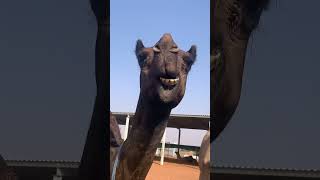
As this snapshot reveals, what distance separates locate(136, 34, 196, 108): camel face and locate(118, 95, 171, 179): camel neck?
0.56ft

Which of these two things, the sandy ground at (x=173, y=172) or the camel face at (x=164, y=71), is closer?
the camel face at (x=164, y=71)

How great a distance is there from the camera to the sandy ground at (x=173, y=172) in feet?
14.9

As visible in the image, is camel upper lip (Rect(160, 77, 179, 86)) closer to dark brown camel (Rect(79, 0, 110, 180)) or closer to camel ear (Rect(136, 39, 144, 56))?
camel ear (Rect(136, 39, 144, 56))

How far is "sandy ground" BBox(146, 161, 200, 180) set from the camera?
179 inches

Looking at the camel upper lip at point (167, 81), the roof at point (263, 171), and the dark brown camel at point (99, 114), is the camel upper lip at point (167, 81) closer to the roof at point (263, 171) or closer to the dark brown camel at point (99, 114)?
the dark brown camel at point (99, 114)

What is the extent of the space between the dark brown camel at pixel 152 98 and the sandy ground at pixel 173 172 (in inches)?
14.5

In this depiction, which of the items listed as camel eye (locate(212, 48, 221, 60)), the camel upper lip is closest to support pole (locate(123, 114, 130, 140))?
the camel upper lip

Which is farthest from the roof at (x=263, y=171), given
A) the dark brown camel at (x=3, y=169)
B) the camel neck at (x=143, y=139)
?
the dark brown camel at (x=3, y=169)

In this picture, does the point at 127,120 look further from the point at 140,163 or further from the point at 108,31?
the point at 108,31

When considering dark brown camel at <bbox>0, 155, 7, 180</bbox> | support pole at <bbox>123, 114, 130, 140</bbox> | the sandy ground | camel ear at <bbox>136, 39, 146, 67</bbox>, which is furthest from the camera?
dark brown camel at <bbox>0, 155, 7, 180</bbox>

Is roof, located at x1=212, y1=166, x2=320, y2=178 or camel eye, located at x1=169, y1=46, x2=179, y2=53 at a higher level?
camel eye, located at x1=169, y1=46, x2=179, y2=53

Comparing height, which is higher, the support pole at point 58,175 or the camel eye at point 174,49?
the camel eye at point 174,49

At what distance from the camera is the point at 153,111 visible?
3.88m

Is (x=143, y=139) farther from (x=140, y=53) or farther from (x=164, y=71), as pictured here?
(x=140, y=53)
